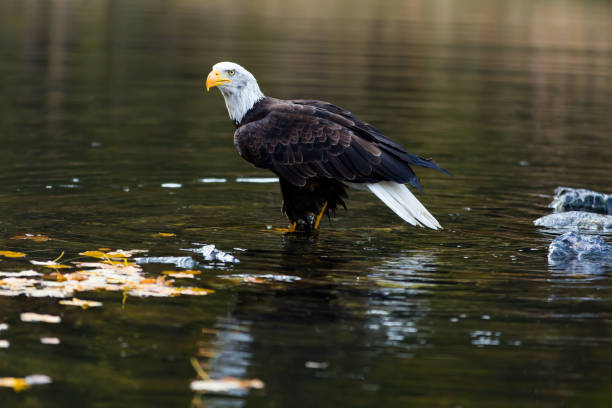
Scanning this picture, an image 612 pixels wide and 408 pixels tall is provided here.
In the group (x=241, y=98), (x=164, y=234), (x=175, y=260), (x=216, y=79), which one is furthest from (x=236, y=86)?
(x=175, y=260)

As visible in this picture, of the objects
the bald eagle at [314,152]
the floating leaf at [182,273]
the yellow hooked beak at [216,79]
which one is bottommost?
the floating leaf at [182,273]

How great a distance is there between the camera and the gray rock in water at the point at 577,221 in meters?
8.40

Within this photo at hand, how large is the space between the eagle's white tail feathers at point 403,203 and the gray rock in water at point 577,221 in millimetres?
1170

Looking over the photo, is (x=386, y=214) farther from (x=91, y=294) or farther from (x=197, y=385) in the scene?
(x=197, y=385)

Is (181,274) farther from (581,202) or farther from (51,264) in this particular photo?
(581,202)

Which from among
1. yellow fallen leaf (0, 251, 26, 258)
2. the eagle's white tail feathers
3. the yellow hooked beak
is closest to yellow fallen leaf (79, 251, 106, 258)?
yellow fallen leaf (0, 251, 26, 258)

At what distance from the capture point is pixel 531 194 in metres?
9.86

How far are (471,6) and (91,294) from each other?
4812 centimetres

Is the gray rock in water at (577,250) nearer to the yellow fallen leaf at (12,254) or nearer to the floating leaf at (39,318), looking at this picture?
the floating leaf at (39,318)

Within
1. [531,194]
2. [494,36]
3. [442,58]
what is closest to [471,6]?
[494,36]

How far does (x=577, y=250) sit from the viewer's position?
716cm

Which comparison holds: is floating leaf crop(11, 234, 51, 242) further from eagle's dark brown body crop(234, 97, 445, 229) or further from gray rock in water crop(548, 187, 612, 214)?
gray rock in water crop(548, 187, 612, 214)

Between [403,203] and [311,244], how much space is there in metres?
0.82

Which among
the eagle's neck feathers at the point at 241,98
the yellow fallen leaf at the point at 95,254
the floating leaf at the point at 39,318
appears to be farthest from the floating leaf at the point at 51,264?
the eagle's neck feathers at the point at 241,98
